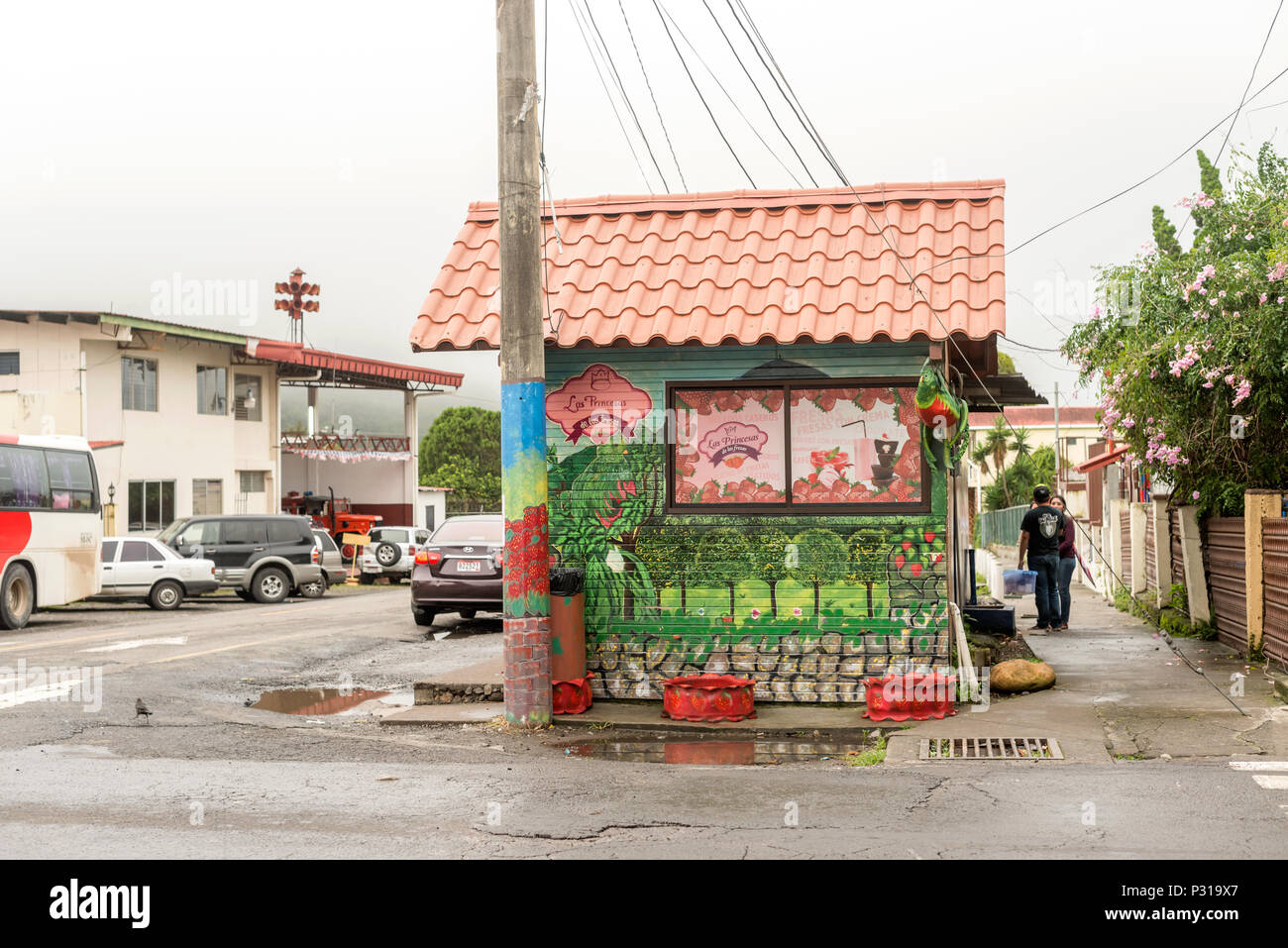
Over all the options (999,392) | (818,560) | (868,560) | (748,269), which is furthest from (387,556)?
(868,560)

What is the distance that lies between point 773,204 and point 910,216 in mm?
1278

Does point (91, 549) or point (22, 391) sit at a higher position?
point (22, 391)

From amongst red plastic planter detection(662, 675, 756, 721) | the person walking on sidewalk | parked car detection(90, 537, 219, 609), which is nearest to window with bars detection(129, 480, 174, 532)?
parked car detection(90, 537, 219, 609)

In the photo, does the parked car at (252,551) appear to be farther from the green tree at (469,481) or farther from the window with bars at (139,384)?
the green tree at (469,481)

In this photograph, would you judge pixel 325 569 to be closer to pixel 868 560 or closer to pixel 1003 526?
pixel 868 560

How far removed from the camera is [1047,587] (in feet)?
56.4

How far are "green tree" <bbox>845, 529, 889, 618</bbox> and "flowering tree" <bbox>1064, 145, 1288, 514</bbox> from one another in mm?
4579

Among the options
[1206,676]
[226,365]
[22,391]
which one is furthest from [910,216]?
[226,365]

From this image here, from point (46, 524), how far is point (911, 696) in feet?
53.3

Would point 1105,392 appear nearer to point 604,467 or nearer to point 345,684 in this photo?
point 604,467

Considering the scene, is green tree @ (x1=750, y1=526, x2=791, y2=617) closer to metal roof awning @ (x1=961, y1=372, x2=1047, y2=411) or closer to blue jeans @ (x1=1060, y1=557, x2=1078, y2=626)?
metal roof awning @ (x1=961, y1=372, x2=1047, y2=411)

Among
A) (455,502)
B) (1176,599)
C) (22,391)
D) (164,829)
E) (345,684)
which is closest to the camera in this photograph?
(164,829)

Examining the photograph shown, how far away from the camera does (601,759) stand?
28.6 feet

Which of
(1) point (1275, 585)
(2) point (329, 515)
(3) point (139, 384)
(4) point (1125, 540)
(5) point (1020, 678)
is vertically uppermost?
(3) point (139, 384)
